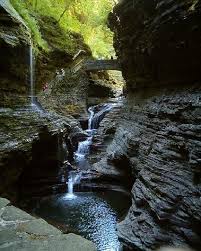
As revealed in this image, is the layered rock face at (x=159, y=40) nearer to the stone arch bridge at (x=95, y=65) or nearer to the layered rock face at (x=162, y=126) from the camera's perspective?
the layered rock face at (x=162, y=126)

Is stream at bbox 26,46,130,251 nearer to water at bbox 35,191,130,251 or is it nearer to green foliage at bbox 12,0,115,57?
water at bbox 35,191,130,251

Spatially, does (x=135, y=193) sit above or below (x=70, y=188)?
above

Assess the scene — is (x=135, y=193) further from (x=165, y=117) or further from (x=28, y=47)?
(x=28, y=47)

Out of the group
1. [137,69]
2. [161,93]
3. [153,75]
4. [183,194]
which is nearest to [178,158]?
[183,194]

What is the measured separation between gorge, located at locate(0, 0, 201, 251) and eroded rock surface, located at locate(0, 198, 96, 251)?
10 millimetres

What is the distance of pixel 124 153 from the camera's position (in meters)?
12.0

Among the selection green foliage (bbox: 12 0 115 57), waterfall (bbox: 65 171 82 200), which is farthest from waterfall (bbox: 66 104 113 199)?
green foliage (bbox: 12 0 115 57)

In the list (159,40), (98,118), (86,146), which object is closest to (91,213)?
(159,40)

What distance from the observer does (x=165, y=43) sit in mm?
10297

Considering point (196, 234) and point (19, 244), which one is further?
point (196, 234)

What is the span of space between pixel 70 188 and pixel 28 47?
6.46 meters

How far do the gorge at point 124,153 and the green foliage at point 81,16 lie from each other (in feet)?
25.9

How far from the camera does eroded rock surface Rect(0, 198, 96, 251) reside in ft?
8.99

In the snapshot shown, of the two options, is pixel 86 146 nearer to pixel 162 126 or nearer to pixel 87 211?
pixel 87 211
